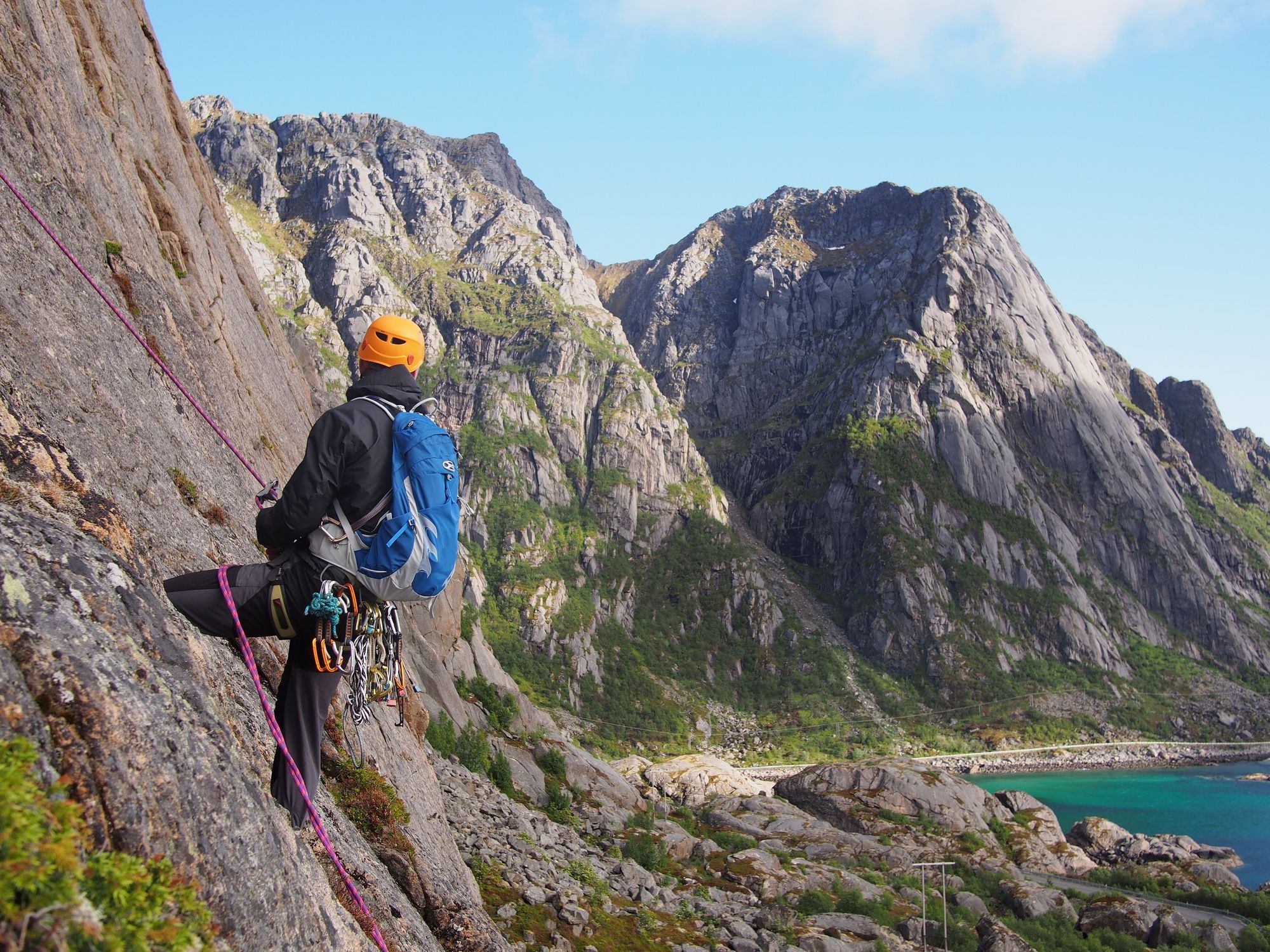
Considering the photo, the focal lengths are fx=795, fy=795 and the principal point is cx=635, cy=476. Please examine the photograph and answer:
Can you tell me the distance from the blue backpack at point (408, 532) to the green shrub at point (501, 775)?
24.0 metres

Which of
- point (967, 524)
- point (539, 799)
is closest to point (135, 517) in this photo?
point (539, 799)

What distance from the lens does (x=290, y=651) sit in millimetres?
5176

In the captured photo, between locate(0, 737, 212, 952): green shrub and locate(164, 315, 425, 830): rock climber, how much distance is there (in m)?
1.94

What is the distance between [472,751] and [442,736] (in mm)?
2082

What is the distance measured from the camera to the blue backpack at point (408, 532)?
16.0 ft

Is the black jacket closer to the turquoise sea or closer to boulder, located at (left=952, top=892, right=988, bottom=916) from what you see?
boulder, located at (left=952, top=892, right=988, bottom=916)

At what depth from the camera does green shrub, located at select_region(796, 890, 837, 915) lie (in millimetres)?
28719

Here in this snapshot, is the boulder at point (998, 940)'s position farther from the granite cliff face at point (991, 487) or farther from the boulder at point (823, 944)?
the granite cliff face at point (991, 487)

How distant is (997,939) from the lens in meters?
27.7

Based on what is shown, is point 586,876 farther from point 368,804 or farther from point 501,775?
point 368,804

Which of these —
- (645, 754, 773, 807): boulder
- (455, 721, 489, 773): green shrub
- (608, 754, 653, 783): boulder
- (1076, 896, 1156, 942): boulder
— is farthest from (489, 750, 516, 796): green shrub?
(608, 754, 653, 783): boulder

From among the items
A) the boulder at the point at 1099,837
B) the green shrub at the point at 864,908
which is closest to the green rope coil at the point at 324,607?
the green shrub at the point at 864,908

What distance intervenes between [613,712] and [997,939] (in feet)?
293

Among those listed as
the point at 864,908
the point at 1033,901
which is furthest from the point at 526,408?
the point at 864,908
